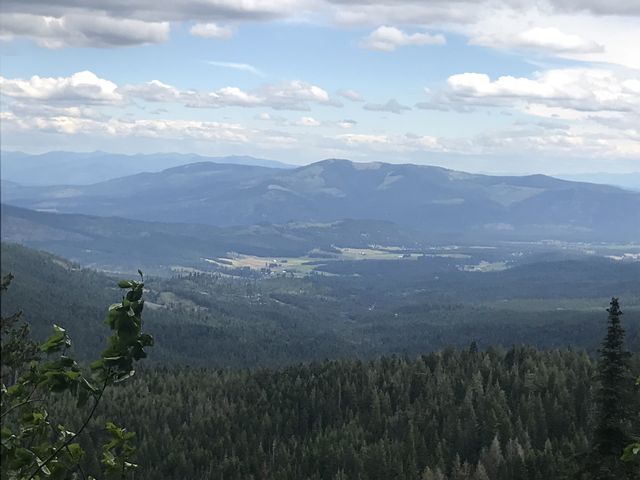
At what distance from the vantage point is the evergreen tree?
74062 millimetres

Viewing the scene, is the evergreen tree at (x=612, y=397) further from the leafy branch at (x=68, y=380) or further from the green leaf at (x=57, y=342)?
the green leaf at (x=57, y=342)

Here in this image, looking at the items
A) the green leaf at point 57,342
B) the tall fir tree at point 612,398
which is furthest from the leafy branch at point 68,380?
the tall fir tree at point 612,398

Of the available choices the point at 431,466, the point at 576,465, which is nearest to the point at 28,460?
the point at 576,465

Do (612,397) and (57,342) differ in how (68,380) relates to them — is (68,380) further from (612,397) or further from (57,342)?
(612,397)

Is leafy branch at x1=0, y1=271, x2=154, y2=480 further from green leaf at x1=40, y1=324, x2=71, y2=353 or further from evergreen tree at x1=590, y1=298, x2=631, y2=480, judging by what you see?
evergreen tree at x1=590, y1=298, x2=631, y2=480

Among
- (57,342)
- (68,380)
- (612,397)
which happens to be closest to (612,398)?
(612,397)

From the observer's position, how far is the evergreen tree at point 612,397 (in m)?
74.1

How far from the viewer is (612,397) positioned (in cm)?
7469

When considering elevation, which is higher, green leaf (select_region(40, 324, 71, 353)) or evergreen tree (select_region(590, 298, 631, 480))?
green leaf (select_region(40, 324, 71, 353))

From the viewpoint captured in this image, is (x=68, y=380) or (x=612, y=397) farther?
(x=612, y=397)

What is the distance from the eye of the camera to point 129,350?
16906mm

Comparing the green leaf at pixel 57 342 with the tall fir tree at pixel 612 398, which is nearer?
the green leaf at pixel 57 342

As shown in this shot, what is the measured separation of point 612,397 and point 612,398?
0.12 meters

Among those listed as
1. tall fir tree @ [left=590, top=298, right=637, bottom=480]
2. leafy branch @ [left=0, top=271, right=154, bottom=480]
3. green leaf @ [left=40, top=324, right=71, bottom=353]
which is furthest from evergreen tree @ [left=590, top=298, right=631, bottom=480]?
green leaf @ [left=40, top=324, right=71, bottom=353]
